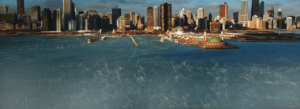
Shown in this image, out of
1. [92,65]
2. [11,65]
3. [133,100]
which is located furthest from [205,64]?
[11,65]

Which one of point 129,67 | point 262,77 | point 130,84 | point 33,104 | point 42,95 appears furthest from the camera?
point 129,67

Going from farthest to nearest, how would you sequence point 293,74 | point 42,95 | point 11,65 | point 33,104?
point 11,65, point 293,74, point 42,95, point 33,104

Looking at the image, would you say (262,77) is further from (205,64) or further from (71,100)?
(71,100)

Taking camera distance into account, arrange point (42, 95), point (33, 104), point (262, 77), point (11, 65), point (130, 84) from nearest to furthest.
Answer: point (33, 104), point (42, 95), point (130, 84), point (262, 77), point (11, 65)

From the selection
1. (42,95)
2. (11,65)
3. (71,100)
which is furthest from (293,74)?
(11,65)

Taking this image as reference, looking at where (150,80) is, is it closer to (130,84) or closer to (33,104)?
(130,84)

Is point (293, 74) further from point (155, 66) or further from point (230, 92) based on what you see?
point (155, 66)

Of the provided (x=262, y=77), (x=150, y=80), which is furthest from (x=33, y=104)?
(x=262, y=77)

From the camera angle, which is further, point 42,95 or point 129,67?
point 129,67

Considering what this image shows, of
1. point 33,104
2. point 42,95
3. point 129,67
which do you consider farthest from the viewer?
point 129,67

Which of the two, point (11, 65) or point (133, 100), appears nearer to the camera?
point (133, 100)
